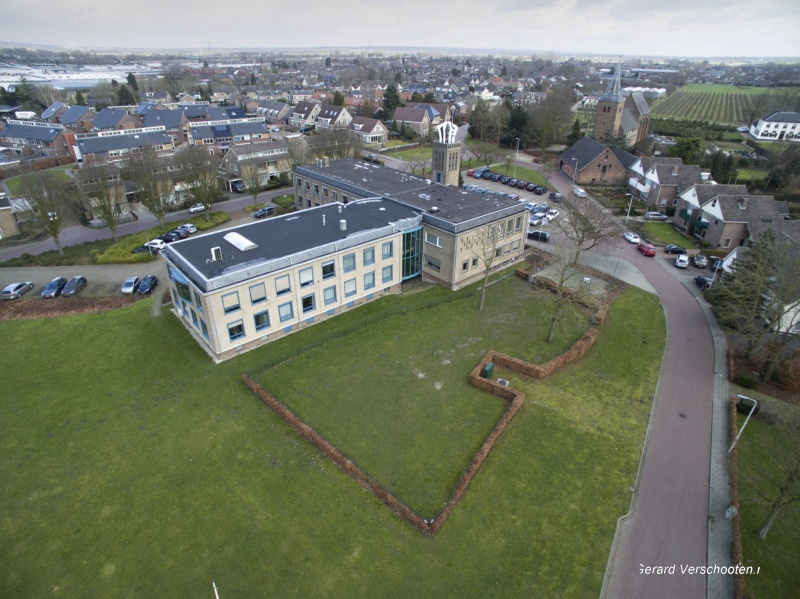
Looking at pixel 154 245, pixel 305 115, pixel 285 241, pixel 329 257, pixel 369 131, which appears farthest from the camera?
pixel 305 115


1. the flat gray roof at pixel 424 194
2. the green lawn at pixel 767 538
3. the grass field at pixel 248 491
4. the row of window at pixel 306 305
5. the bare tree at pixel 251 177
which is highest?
the flat gray roof at pixel 424 194

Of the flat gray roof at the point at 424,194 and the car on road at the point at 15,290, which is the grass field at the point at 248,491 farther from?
the flat gray roof at the point at 424,194

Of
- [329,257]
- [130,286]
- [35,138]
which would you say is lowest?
[130,286]

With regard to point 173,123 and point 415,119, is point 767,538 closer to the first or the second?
point 415,119

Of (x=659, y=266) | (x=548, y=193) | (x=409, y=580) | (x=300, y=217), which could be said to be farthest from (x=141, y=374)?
(x=548, y=193)

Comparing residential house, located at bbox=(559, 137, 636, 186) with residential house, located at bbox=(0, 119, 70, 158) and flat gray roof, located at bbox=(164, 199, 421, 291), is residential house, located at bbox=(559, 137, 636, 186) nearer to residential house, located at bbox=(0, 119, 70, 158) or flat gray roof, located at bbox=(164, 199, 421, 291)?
flat gray roof, located at bbox=(164, 199, 421, 291)

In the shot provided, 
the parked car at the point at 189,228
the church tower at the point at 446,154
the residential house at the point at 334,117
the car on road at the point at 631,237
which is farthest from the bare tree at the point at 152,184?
the residential house at the point at 334,117

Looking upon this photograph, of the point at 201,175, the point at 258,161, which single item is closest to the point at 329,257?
the point at 201,175
